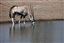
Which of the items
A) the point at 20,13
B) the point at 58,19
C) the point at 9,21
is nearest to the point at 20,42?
the point at 20,13

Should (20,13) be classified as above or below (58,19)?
above

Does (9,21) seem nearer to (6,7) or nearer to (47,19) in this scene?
(6,7)

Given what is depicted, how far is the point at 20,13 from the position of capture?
5.41 meters

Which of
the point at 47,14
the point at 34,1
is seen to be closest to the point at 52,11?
the point at 47,14

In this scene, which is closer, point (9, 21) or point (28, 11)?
point (28, 11)

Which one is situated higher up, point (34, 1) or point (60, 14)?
point (34, 1)

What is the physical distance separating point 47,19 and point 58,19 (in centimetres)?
36

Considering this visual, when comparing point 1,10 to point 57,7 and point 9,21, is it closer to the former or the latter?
point 9,21

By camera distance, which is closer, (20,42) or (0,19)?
(20,42)

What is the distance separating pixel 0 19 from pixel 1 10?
0.94 feet

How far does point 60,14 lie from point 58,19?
173 millimetres

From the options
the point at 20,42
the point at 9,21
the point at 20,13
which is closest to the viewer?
the point at 20,42

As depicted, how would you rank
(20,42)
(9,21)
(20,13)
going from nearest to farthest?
(20,42), (20,13), (9,21)

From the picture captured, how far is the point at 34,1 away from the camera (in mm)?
6723
